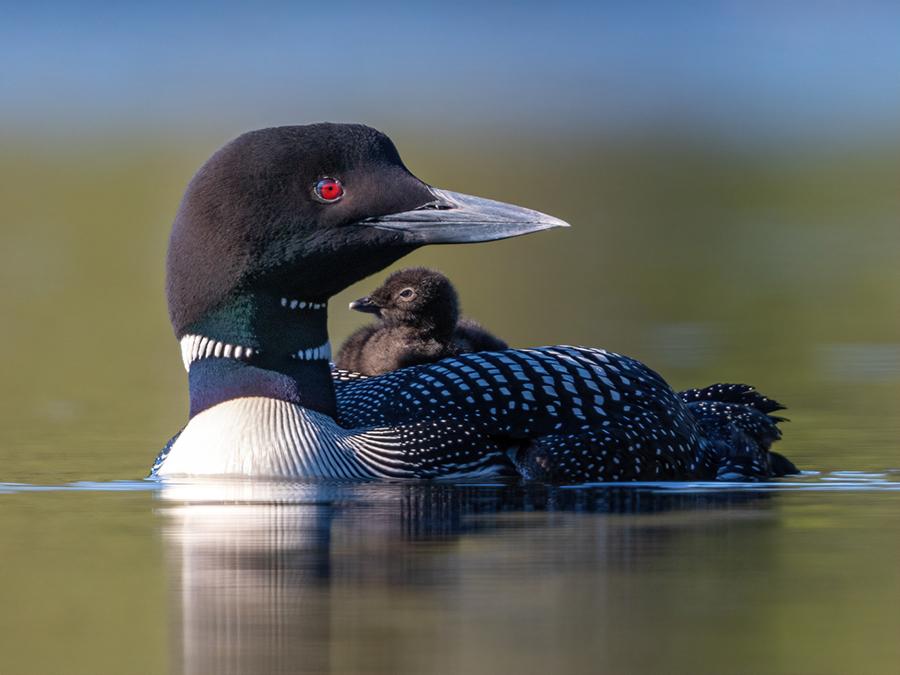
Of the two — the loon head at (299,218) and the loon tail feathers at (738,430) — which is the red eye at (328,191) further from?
the loon tail feathers at (738,430)

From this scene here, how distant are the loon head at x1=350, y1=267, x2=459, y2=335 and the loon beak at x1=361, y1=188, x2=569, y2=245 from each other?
4.00 feet

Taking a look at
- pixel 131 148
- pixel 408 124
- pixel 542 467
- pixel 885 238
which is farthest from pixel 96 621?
pixel 408 124

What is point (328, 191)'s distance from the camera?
654cm

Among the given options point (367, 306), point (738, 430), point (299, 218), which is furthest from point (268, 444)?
point (738, 430)

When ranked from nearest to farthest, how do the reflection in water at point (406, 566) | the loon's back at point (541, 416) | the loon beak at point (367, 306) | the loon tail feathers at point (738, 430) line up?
the reflection in water at point (406, 566) < the loon's back at point (541, 416) < the loon tail feathers at point (738, 430) < the loon beak at point (367, 306)

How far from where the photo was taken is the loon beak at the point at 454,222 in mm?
6523

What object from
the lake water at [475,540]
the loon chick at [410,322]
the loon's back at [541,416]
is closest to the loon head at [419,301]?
the loon chick at [410,322]

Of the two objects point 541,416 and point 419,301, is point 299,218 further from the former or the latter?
point 419,301

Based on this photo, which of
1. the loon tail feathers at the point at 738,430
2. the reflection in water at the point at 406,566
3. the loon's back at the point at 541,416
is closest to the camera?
the reflection in water at the point at 406,566

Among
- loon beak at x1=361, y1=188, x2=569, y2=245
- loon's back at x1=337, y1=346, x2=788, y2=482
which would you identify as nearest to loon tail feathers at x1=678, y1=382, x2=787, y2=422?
loon's back at x1=337, y1=346, x2=788, y2=482

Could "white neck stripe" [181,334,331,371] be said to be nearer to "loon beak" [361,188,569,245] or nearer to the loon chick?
"loon beak" [361,188,569,245]

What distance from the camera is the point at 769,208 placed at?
20172mm

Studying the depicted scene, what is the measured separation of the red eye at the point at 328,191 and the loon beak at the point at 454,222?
0.37ft

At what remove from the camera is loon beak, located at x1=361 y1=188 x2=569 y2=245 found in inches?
257
